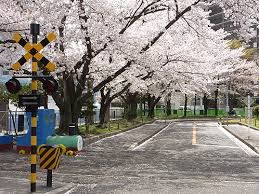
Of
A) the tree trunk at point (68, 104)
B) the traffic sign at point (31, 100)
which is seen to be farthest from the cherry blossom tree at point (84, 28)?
the traffic sign at point (31, 100)

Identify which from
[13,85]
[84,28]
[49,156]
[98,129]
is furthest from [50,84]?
[98,129]

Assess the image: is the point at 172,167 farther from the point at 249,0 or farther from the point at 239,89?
the point at 239,89

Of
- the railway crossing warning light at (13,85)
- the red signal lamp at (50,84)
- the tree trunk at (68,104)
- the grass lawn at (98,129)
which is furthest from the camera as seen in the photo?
the grass lawn at (98,129)

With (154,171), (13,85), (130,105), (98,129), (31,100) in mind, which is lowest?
(154,171)

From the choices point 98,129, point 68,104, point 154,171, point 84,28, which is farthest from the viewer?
point 98,129

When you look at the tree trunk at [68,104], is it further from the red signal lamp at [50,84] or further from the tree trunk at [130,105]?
the tree trunk at [130,105]

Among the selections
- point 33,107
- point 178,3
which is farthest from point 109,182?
point 178,3

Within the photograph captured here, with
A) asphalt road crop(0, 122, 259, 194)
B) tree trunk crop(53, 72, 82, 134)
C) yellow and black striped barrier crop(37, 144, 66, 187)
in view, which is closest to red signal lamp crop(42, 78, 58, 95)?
yellow and black striped barrier crop(37, 144, 66, 187)

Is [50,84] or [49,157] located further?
[49,157]

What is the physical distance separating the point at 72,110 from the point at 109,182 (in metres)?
11.9

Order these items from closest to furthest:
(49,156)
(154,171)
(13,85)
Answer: (13,85)
(49,156)
(154,171)

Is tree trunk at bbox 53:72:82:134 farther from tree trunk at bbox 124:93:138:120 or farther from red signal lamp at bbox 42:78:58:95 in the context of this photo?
tree trunk at bbox 124:93:138:120

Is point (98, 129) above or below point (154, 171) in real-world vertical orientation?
above

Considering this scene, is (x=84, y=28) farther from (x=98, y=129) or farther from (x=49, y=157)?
(x=98, y=129)
